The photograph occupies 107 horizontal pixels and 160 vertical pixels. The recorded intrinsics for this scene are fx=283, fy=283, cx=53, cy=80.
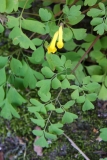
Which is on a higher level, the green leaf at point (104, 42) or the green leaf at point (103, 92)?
the green leaf at point (104, 42)

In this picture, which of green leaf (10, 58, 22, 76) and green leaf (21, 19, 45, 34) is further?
green leaf (10, 58, 22, 76)

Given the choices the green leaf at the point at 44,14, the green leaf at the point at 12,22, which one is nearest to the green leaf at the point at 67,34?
the green leaf at the point at 44,14

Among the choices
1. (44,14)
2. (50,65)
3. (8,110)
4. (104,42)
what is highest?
(104,42)

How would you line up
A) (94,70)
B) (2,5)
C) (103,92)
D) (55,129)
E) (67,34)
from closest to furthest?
(2,5), (67,34), (55,129), (103,92), (94,70)

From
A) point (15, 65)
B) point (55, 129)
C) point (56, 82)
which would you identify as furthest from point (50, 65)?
point (55, 129)

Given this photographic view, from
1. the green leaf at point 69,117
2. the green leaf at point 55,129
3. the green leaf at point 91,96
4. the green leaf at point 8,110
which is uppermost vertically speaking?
the green leaf at point 8,110

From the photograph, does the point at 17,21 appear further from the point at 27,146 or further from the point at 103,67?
the point at 27,146

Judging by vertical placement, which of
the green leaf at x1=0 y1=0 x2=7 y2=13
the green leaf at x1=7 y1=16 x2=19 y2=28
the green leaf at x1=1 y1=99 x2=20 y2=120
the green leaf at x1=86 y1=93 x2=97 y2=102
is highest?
the green leaf at x1=0 y1=0 x2=7 y2=13

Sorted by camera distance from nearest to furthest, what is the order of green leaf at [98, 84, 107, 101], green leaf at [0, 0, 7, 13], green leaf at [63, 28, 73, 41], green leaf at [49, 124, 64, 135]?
green leaf at [0, 0, 7, 13] < green leaf at [63, 28, 73, 41] < green leaf at [49, 124, 64, 135] < green leaf at [98, 84, 107, 101]

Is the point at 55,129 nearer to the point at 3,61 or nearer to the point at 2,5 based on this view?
the point at 3,61

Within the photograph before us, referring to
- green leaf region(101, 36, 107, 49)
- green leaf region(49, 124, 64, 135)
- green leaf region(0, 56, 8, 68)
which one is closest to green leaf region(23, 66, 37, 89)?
green leaf region(0, 56, 8, 68)

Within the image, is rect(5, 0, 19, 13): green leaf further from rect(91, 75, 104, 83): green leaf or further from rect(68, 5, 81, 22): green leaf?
rect(91, 75, 104, 83): green leaf

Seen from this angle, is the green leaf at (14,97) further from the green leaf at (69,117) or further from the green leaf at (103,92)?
the green leaf at (103,92)
